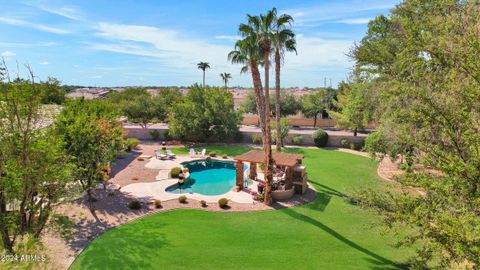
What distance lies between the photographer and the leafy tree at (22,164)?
9.98 m

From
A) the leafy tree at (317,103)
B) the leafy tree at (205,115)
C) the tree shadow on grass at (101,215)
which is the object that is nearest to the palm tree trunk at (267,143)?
the tree shadow on grass at (101,215)

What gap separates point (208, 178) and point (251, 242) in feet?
44.9

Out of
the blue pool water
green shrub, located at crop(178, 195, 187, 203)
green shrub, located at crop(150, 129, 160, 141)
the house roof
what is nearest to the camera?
green shrub, located at crop(178, 195, 187, 203)

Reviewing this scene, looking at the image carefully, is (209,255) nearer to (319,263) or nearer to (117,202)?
(319,263)

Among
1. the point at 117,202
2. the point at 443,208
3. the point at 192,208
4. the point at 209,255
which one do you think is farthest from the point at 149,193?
the point at 443,208

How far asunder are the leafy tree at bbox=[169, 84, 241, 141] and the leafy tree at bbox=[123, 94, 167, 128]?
558cm

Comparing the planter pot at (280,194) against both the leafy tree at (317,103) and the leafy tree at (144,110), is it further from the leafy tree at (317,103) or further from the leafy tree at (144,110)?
the leafy tree at (317,103)

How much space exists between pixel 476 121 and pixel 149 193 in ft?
62.3

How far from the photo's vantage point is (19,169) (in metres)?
10.1

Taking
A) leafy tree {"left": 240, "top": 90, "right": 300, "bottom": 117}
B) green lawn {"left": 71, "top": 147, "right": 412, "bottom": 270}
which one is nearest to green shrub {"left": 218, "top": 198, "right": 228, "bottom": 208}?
green lawn {"left": 71, "top": 147, "right": 412, "bottom": 270}

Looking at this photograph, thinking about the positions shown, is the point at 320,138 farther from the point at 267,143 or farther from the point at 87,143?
the point at 87,143

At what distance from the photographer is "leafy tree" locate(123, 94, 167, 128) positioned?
133 ft

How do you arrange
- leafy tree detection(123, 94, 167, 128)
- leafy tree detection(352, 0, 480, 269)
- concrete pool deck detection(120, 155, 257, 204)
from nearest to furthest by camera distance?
1. leafy tree detection(352, 0, 480, 269)
2. concrete pool deck detection(120, 155, 257, 204)
3. leafy tree detection(123, 94, 167, 128)

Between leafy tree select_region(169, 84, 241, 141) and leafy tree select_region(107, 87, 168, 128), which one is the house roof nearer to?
leafy tree select_region(169, 84, 241, 141)
